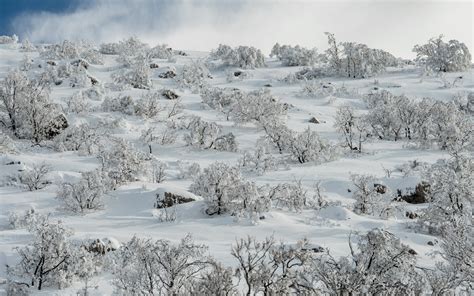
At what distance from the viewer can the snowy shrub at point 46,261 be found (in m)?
8.62

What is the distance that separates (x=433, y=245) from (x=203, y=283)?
6250 millimetres

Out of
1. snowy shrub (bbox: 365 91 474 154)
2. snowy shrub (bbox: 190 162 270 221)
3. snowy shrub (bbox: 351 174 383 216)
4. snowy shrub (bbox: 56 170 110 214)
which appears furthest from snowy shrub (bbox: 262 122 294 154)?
snowy shrub (bbox: 56 170 110 214)

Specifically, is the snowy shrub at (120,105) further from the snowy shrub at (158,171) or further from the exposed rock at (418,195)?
the exposed rock at (418,195)

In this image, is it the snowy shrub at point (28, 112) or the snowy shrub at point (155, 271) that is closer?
the snowy shrub at point (155, 271)

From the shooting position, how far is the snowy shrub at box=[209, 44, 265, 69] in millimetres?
34312

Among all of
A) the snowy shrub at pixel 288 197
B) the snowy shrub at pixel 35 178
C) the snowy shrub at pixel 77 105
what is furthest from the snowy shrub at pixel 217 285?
the snowy shrub at pixel 77 105

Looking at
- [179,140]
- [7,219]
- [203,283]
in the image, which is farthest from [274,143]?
[203,283]

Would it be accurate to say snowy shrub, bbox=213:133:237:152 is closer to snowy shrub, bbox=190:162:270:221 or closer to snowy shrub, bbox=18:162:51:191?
snowy shrub, bbox=190:162:270:221

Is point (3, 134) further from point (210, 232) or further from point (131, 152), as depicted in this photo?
point (210, 232)

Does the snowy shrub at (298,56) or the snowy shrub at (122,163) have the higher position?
the snowy shrub at (298,56)

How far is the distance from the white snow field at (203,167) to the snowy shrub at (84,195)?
18cm

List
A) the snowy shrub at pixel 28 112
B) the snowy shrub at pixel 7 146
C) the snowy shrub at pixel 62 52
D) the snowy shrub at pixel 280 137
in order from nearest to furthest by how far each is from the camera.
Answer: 1. the snowy shrub at pixel 7 146
2. the snowy shrub at pixel 280 137
3. the snowy shrub at pixel 28 112
4. the snowy shrub at pixel 62 52

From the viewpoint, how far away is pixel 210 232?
11492 millimetres

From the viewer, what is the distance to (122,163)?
15.1 metres
